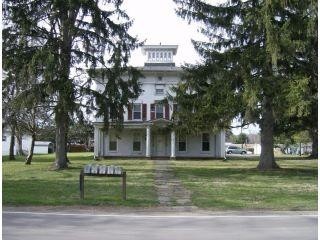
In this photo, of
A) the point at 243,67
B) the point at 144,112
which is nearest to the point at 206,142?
the point at 144,112

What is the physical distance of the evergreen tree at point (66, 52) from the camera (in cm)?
2603

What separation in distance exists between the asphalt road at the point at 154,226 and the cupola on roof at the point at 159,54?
37939mm

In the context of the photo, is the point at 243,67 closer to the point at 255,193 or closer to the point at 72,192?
the point at 255,193

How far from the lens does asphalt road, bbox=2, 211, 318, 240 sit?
912cm

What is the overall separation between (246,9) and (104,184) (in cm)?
1217

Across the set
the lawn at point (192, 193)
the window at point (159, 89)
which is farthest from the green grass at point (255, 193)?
the window at point (159, 89)

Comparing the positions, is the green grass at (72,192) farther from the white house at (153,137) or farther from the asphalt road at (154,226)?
the white house at (153,137)

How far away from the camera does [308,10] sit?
79.6 feet

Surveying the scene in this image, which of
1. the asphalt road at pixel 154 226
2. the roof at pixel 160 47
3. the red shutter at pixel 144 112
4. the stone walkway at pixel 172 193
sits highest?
the roof at pixel 160 47

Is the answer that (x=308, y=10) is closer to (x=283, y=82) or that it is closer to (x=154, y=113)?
(x=283, y=82)

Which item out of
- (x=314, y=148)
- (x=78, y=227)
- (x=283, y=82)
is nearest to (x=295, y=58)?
(x=283, y=82)

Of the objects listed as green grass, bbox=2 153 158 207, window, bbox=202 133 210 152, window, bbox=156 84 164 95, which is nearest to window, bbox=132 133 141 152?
window, bbox=156 84 164 95

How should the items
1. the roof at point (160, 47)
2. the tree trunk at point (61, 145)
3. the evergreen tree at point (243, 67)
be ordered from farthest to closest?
the roof at point (160, 47)
the tree trunk at point (61, 145)
the evergreen tree at point (243, 67)

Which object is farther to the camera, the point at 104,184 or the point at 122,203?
the point at 104,184
